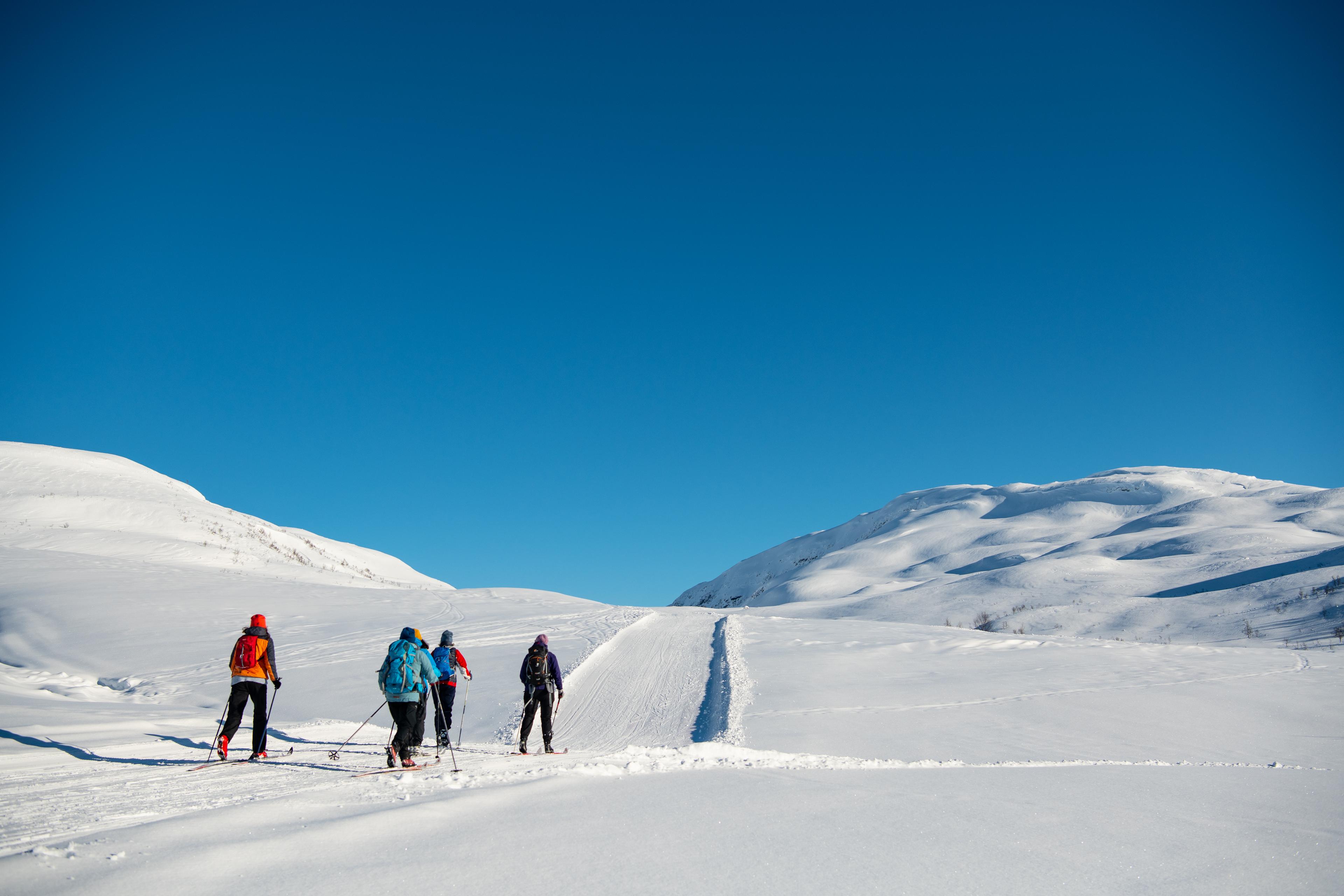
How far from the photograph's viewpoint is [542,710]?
9.55 meters

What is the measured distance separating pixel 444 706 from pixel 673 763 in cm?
387

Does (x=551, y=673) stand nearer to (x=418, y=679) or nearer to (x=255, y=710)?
(x=418, y=679)

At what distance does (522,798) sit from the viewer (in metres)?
5.51

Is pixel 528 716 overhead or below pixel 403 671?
below

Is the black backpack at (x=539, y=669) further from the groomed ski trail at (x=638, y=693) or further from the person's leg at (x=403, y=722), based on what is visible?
the person's leg at (x=403, y=722)

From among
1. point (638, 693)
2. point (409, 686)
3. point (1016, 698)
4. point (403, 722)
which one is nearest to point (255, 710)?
point (403, 722)

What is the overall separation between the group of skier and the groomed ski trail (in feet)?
3.42

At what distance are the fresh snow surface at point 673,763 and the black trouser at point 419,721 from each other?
628 millimetres

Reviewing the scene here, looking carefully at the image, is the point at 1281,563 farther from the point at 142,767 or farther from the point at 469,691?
the point at 142,767

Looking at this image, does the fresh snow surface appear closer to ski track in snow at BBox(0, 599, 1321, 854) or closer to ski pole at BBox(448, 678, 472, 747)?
ski track in snow at BBox(0, 599, 1321, 854)

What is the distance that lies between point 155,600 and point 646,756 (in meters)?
18.3

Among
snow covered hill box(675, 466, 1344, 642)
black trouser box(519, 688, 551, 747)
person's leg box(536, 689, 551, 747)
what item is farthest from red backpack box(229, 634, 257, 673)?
snow covered hill box(675, 466, 1344, 642)

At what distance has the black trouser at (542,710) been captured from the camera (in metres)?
9.42

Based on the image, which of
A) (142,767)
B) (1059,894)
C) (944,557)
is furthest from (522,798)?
(944,557)
